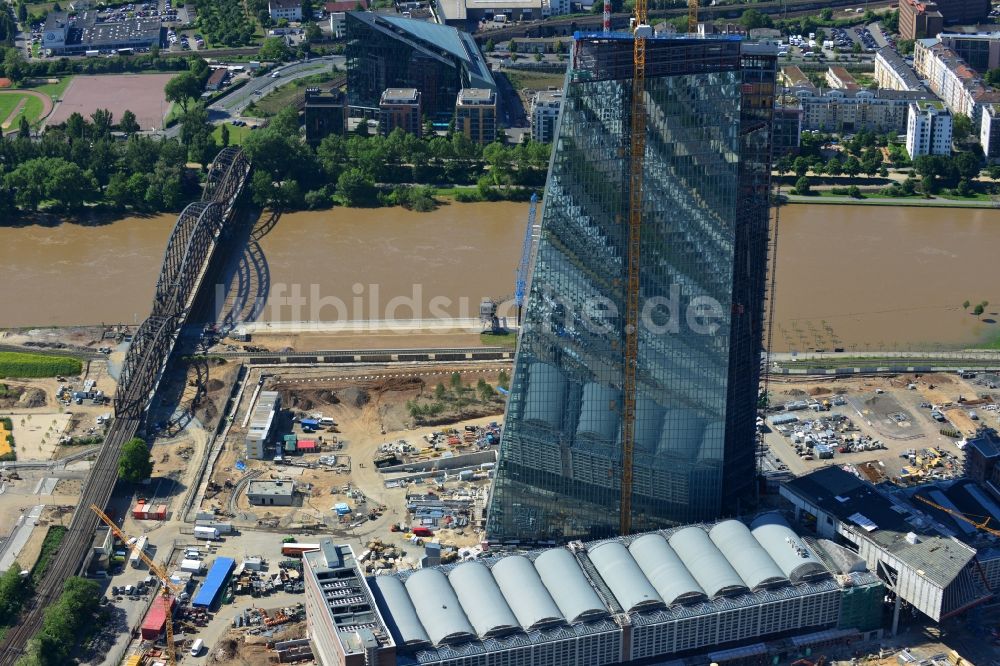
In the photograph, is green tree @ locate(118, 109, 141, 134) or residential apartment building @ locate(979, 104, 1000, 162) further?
green tree @ locate(118, 109, 141, 134)

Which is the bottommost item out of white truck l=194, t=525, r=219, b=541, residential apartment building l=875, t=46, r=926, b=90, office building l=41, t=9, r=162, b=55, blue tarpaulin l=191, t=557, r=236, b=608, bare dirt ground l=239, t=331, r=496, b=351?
blue tarpaulin l=191, t=557, r=236, b=608

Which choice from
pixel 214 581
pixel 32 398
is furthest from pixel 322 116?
pixel 214 581

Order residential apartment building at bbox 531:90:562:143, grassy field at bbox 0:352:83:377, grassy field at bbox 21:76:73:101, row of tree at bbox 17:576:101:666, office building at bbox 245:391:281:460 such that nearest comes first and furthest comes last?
1. row of tree at bbox 17:576:101:666
2. office building at bbox 245:391:281:460
3. grassy field at bbox 0:352:83:377
4. residential apartment building at bbox 531:90:562:143
5. grassy field at bbox 21:76:73:101

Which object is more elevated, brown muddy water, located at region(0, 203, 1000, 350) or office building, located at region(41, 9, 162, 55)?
office building, located at region(41, 9, 162, 55)

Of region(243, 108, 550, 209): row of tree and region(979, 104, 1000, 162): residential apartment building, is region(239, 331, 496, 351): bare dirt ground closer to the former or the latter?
region(243, 108, 550, 209): row of tree

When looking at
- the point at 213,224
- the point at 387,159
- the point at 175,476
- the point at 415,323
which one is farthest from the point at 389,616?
the point at 387,159

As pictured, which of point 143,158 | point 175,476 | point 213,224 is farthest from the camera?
point 143,158

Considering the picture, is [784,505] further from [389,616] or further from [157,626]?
[157,626]

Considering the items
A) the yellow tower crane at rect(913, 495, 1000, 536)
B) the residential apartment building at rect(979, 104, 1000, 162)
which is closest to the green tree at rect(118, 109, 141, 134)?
the residential apartment building at rect(979, 104, 1000, 162)
